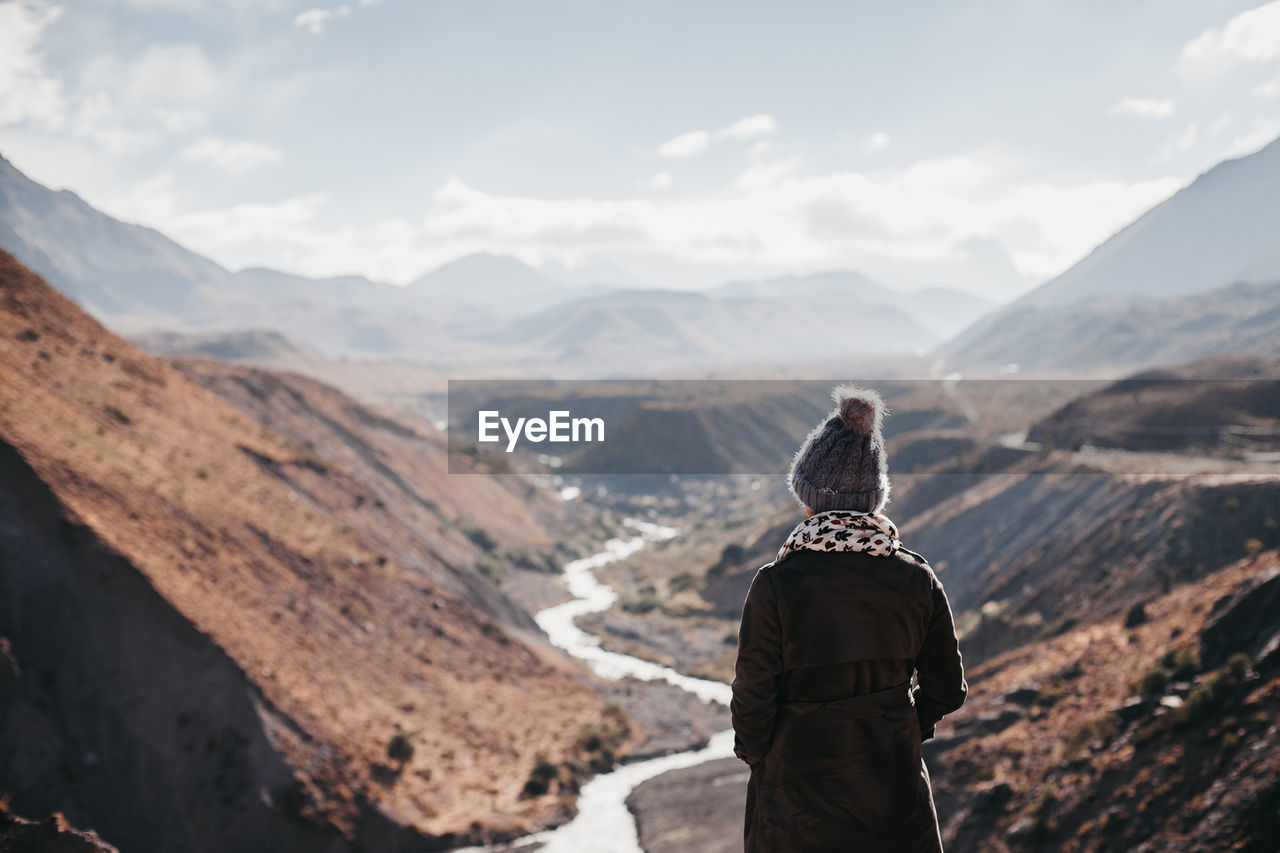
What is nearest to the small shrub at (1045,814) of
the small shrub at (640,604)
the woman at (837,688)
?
the woman at (837,688)

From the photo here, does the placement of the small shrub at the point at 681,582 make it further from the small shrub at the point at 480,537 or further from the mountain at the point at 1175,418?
the mountain at the point at 1175,418

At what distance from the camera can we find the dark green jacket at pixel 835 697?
12.3ft

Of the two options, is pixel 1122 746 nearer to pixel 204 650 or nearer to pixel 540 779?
pixel 540 779

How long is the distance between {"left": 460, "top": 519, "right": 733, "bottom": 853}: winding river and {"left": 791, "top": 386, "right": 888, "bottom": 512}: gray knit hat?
2086 cm

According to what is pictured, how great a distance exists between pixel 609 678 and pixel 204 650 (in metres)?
24.4

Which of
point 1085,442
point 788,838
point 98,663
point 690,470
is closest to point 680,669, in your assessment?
point 1085,442

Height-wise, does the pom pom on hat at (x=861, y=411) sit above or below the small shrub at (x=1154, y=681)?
above

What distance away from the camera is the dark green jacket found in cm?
374

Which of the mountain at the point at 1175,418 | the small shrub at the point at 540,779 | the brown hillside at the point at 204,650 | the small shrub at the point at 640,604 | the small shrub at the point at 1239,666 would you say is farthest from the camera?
the small shrub at the point at 640,604

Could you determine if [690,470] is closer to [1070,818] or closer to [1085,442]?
[1085,442]

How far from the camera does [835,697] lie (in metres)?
3.77

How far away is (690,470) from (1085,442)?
59.7m

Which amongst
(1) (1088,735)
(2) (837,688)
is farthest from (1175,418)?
(2) (837,688)

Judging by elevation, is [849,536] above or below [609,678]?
above
